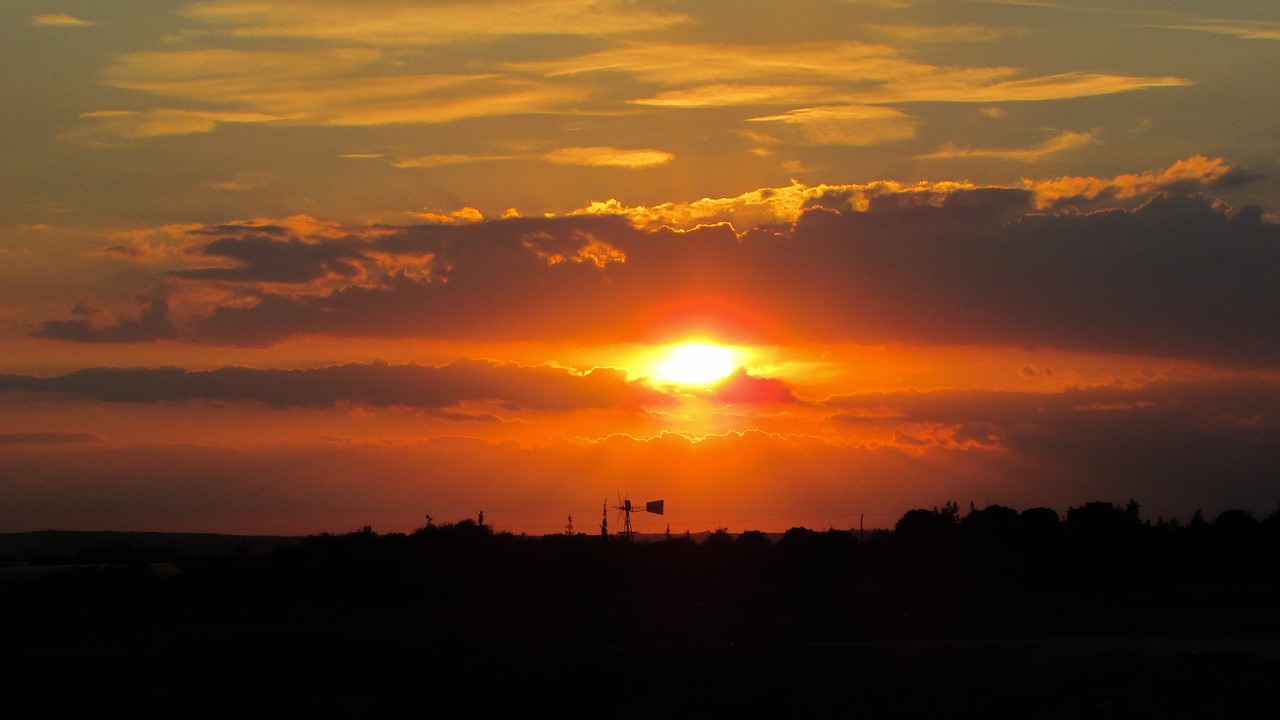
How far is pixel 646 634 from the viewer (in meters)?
42.5

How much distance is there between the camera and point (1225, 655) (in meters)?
27.8

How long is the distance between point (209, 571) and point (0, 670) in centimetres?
2536

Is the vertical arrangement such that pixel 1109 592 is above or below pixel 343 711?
above

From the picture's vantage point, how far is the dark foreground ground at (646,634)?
1179 inches

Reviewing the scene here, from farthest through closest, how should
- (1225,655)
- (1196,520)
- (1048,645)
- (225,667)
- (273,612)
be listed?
(1196,520), (273,612), (225,667), (1048,645), (1225,655)

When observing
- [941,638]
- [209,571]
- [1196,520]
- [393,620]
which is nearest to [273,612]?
[393,620]

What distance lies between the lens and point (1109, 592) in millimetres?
53938

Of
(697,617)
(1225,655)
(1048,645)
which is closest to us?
(1225,655)

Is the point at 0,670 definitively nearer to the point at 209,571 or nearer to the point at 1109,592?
the point at 209,571

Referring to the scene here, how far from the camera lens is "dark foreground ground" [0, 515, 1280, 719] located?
29.9 metres

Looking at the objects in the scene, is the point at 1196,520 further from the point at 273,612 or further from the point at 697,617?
the point at 273,612

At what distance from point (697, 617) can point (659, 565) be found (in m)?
19.8

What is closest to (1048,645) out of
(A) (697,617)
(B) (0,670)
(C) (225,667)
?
(A) (697,617)

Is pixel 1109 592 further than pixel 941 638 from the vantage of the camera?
Yes
